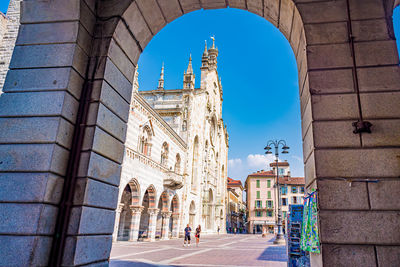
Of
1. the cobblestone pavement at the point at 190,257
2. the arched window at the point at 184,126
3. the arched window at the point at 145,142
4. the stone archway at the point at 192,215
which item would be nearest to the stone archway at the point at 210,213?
the stone archway at the point at 192,215

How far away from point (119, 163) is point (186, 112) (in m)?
28.4

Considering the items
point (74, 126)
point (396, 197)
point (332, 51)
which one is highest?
point (332, 51)

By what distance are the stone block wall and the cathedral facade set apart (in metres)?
7.47

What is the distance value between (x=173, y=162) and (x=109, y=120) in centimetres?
2302

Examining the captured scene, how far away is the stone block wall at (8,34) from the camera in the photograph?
1523 cm

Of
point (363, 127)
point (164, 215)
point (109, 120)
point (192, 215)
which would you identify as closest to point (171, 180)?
point (164, 215)

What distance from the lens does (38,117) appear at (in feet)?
14.4

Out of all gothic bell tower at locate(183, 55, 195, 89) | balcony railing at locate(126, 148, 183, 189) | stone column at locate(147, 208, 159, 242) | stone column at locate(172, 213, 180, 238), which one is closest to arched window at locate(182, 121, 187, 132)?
gothic bell tower at locate(183, 55, 195, 89)

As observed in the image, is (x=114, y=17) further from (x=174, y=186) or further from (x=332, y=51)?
(x=174, y=186)

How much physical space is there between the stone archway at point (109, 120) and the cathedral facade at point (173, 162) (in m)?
13.5

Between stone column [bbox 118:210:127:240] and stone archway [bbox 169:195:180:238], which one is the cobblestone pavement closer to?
stone column [bbox 118:210:127:240]

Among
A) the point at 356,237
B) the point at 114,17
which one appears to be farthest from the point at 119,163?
the point at 356,237

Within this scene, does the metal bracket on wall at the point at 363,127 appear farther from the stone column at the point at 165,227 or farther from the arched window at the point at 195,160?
the arched window at the point at 195,160

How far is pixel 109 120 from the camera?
504 centimetres
